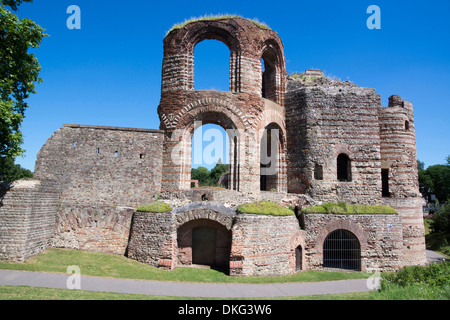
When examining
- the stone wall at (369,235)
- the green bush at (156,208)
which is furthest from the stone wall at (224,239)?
the stone wall at (369,235)

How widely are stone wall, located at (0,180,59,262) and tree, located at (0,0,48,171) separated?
1.29 metres

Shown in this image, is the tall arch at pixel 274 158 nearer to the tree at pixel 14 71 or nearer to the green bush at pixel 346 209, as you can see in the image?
the green bush at pixel 346 209

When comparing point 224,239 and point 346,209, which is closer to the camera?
point 224,239

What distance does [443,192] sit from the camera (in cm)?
5859

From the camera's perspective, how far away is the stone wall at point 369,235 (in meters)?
15.5


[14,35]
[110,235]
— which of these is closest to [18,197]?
[110,235]

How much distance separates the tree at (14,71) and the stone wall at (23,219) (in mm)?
1287

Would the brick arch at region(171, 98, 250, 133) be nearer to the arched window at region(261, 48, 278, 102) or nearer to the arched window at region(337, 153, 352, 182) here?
the arched window at region(261, 48, 278, 102)

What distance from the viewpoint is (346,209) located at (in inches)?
631

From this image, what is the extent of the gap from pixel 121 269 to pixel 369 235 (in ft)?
38.4

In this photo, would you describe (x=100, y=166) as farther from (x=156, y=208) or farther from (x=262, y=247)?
(x=262, y=247)

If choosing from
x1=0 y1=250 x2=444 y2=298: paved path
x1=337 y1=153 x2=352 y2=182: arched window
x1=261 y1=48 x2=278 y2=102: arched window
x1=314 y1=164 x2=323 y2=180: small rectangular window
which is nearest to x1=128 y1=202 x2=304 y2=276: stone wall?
x1=0 y1=250 x2=444 y2=298: paved path

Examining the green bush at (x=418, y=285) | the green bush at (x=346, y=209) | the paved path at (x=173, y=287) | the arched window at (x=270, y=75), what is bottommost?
the paved path at (x=173, y=287)

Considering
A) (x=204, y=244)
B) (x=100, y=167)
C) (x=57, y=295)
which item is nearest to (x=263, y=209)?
(x=204, y=244)
